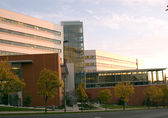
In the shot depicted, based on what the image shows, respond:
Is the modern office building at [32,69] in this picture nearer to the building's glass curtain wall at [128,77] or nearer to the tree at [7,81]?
the tree at [7,81]

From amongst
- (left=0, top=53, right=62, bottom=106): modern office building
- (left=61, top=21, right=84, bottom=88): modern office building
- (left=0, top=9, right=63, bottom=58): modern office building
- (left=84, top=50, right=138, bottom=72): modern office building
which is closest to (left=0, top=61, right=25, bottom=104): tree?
(left=0, top=53, right=62, bottom=106): modern office building

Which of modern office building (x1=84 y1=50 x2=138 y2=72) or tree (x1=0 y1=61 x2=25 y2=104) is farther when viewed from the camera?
modern office building (x1=84 y1=50 x2=138 y2=72)

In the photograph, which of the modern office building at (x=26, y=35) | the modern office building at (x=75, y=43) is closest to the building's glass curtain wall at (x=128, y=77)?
the modern office building at (x=75, y=43)

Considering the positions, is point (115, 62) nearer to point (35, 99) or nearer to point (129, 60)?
point (129, 60)

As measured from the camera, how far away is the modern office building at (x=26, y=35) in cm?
7306

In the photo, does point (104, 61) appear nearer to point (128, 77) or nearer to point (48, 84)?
point (128, 77)

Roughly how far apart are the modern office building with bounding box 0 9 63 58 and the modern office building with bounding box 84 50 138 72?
4517 cm

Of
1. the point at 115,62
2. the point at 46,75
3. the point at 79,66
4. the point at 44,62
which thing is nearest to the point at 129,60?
the point at 115,62

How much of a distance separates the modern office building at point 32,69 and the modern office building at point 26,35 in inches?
447

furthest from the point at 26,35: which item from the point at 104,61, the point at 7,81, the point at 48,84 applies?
the point at 104,61

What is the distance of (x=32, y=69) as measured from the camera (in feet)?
206

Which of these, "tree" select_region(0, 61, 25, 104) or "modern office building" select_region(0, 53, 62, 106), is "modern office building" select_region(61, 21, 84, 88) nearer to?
"modern office building" select_region(0, 53, 62, 106)

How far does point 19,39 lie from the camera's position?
252 ft

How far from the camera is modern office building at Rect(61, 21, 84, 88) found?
336 ft
